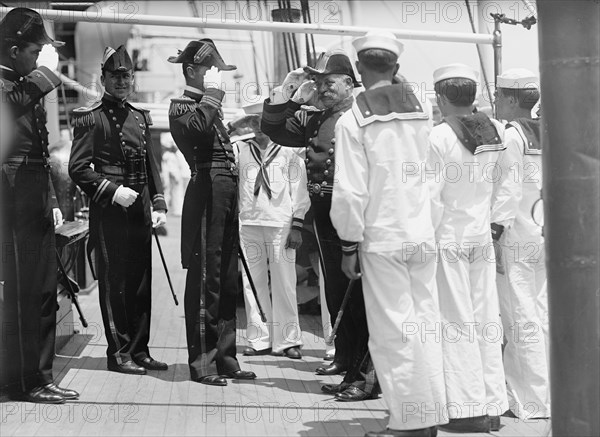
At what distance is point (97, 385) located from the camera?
691cm

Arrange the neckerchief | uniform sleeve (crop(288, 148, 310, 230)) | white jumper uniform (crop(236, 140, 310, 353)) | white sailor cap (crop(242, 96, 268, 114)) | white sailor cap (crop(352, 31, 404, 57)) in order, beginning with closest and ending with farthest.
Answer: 1. white sailor cap (crop(352, 31, 404, 57))
2. uniform sleeve (crop(288, 148, 310, 230))
3. white jumper uniform (crop(236, 140, 310, 353))
4. the neckerchief
5. white sailor cap (crop(242, 96, 268, 114))

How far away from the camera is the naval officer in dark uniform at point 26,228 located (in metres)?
6.21

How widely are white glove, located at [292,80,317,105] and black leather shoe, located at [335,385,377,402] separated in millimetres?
2023

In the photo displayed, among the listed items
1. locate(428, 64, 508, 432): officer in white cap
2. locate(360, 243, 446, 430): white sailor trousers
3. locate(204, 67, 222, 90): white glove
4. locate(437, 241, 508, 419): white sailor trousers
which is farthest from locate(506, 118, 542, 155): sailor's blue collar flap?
locate(204, 67, 222, 90): white glove

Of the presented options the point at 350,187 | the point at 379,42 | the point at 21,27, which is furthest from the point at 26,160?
the point at 379,42

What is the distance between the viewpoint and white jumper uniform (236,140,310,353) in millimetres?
8570

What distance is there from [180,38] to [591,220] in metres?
28.0

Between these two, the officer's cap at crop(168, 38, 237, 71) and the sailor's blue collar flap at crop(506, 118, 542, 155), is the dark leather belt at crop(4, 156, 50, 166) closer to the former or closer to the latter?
the officer's cap at crop(168, 38, 237, 71)

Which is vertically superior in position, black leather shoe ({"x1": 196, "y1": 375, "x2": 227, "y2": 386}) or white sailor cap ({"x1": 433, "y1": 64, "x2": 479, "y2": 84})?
white sailor cap ({"x1": 433, "y1": 64, "x2": 479, "y2": 84})

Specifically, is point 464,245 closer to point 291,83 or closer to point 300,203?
point 291,83

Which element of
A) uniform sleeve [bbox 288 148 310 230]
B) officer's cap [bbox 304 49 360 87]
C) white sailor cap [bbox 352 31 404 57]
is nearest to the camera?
white sailor cap [bbox 352 31 404 57]

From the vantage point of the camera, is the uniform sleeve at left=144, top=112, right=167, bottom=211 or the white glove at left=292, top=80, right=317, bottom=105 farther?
the uniform sleeve at left=144, top=112, right=167, bottom=211

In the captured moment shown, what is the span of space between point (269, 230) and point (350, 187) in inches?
141

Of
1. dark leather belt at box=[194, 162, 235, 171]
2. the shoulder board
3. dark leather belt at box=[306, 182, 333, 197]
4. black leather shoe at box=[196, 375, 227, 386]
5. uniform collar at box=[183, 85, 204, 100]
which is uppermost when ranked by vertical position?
the shoulder board
